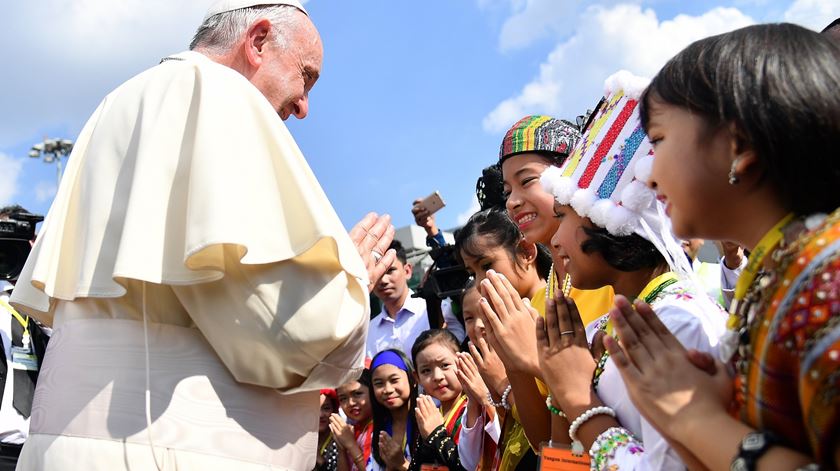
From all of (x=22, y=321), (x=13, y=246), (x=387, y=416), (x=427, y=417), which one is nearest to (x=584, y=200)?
(x=427, y=417)

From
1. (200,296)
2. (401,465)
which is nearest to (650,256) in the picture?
(200,296)

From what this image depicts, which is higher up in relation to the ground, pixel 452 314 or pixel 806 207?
pixel 806 207

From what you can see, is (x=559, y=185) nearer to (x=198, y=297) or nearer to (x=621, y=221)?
(x=621, y=221)

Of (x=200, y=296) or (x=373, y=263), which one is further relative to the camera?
(x=373, y=263)

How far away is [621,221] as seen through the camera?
2613 mm

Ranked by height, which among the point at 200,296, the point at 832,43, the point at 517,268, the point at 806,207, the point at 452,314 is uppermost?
the point at 200,296

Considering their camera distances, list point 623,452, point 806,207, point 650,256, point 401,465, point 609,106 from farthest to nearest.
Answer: point 401,465 < point 609,106 < point 650,256 < point 623,452 < point 806,207

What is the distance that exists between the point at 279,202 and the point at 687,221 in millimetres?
1140

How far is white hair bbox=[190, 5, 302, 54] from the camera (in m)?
3.11

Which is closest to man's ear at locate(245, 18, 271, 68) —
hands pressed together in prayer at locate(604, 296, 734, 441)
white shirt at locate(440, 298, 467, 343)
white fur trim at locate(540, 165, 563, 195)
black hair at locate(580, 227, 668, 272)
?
white fur trim at locate(540, 165, 563, 195)

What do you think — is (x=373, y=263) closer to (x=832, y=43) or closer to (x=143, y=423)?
(x=143, y=423)

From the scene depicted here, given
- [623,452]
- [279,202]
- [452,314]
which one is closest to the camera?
[623,452]

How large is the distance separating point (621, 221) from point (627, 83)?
1.55 ft

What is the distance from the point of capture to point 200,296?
2.21 meters
